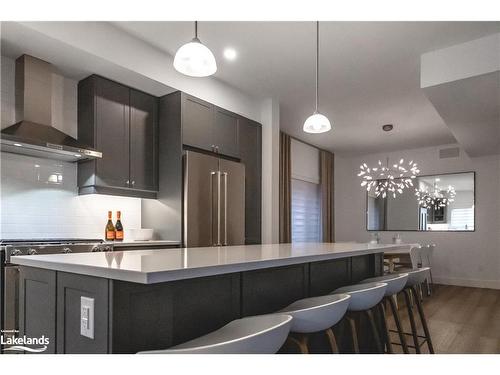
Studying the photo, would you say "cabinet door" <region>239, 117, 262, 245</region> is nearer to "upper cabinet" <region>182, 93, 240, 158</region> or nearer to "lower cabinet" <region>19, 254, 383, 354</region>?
"upper cabinet" <region>182, 93, 240, 158</region>

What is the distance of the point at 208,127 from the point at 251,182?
0.99m

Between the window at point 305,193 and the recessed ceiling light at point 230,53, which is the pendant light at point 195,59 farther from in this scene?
the window at point 305,193

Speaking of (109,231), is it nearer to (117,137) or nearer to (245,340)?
(117,137)

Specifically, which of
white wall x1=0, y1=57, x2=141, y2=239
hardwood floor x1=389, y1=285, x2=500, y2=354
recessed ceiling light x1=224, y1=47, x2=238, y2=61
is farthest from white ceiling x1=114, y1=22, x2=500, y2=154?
hardwood floor x1=389, y1=285, x2=500, y2=354

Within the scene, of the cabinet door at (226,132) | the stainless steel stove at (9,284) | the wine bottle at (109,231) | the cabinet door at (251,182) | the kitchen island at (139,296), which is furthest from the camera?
the cabinet door at (251,182)

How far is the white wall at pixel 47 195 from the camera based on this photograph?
3.28 meters

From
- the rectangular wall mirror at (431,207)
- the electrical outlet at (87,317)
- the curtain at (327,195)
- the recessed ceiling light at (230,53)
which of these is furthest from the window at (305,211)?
the electrical outlet at (87,317)

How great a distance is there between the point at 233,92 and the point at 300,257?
3.26 metres

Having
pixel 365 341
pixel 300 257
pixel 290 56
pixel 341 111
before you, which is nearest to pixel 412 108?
pixel 341 111

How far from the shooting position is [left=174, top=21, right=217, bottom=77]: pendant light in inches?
88.2

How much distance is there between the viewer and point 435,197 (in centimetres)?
754

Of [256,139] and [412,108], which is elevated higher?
[412,108]

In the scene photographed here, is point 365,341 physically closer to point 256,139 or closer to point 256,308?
point 256,308
